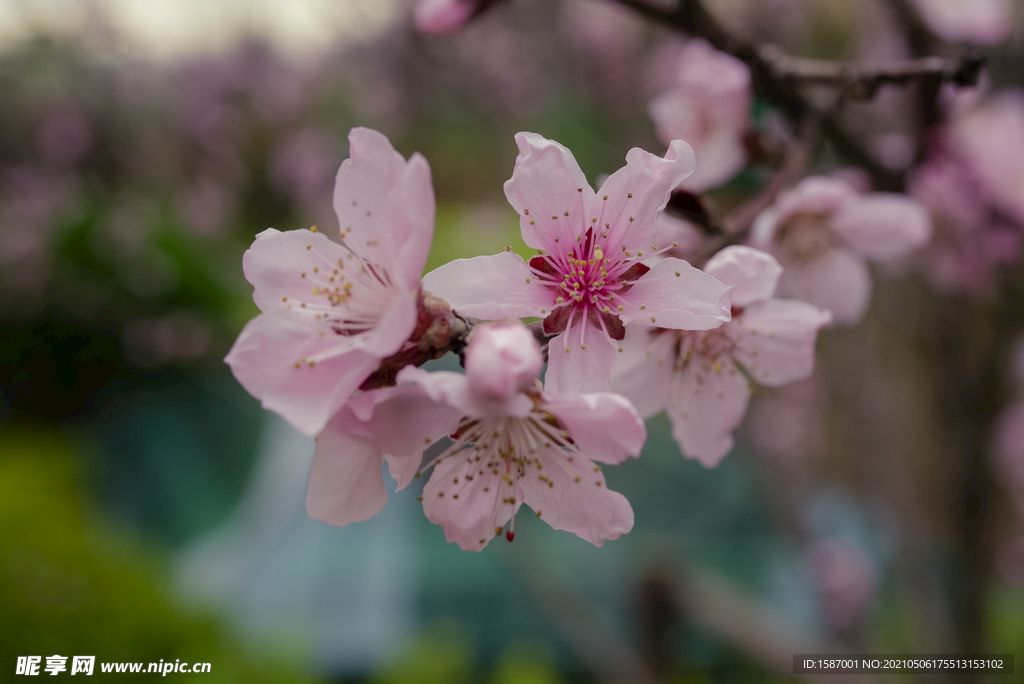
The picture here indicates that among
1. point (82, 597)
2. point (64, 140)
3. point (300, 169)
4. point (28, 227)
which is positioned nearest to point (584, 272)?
point (82, 597)

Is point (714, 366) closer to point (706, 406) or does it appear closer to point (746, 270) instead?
point (706, 406)

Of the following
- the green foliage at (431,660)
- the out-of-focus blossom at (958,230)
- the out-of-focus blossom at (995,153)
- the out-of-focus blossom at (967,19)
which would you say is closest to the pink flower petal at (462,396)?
the out-of-focus blossom at (958,230)

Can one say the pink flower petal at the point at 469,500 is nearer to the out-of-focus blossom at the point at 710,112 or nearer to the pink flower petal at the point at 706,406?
the pink flower petal at the point at 706,406

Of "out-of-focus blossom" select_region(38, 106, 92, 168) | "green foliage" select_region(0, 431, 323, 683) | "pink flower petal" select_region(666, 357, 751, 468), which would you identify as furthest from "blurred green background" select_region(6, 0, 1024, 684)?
"pink flower petal" select_region(666, 357, 751, 468)

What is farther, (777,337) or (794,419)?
(794,419)

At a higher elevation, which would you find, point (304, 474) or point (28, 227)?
point (28, 227)

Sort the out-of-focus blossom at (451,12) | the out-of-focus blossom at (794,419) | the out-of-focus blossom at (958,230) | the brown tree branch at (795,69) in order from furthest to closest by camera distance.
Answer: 1. the out-of-focus blossom at (794,419)
2. the out-of-focus blossom at (958,230)
3. the out-of-focus blossom at (451,12)
4. the brown tree branch at (795,69)
